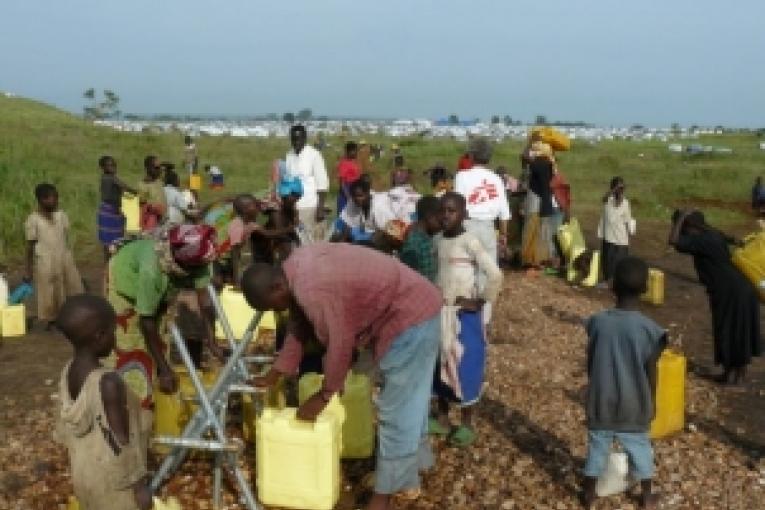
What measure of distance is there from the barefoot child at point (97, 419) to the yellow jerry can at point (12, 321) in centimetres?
550

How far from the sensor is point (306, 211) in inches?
344

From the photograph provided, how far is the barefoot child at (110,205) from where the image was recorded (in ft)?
33.0

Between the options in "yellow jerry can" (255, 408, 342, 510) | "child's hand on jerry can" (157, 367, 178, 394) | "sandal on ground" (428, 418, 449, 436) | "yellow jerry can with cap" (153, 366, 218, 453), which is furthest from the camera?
"sandal on ground" (428, 418, 449, 436)

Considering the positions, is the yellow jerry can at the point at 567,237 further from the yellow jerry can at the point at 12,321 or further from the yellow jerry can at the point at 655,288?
the yellow jerry can at the point at 12,321

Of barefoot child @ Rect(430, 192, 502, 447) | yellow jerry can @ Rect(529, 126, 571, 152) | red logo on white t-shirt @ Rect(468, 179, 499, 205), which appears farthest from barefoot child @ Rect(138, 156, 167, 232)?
barefoot child @ Rect(430, 192, 502, 447)

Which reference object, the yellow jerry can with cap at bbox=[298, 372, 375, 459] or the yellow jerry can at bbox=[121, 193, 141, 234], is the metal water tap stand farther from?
the yellow jerry can at bbox=[121, 193, 141, 234]

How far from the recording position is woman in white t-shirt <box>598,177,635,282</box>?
10.6 m

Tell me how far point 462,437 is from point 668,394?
149cm

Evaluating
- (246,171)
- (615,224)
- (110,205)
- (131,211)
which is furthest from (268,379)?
(246,171)

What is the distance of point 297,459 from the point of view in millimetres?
3824

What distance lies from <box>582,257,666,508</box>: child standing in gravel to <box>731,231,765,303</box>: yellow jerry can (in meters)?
2.29

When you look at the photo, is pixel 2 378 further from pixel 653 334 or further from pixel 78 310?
pixel 653 334

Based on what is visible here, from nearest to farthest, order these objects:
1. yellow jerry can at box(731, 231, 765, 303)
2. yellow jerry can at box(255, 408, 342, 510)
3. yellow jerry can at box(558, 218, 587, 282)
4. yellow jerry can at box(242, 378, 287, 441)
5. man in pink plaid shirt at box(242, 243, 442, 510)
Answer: man in pink plaid shirt at box(242, 243, 442, 510) < yellow jerry can at box(255, 408, 342, 510) < yellow jerry can at box(242, 378, 287, 441) < yellow jerry can at box(731, 231, 765, 303) < yellow jerry can at box(558, 218, 587, 282)

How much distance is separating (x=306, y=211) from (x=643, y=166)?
27.0 meters
